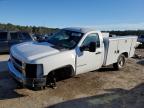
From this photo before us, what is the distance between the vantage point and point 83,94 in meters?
7.44

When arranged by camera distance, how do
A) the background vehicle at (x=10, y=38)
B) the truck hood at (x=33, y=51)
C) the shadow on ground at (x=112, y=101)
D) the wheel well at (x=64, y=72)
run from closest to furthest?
the shadow on ground at (x=112, y=101) < the truck hood at (x=33, y=51) < the wheel well at (x=64, y=72) < the background vehicle at (x=10, y=38)

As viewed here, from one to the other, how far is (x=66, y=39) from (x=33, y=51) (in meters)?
1.66

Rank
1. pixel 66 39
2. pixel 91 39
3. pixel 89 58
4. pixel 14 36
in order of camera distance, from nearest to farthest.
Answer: pixel 89 58 < pixel 66 39 < pixel 91 39 < pixel 14 36

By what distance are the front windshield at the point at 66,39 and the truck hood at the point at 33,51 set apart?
0.47 meters

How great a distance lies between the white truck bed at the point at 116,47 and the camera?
934 cm

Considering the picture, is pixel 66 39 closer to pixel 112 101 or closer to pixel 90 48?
pixel 90 48

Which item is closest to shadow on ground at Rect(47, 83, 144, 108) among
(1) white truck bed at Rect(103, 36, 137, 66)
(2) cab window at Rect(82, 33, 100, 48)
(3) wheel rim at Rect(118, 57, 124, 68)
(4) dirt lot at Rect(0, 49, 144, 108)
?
(4) dirt lot at Rect(0, 49, 144, 108)

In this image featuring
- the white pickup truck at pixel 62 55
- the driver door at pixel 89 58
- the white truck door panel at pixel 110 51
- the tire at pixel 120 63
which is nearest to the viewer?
the white pickup truck at pixel 62 55

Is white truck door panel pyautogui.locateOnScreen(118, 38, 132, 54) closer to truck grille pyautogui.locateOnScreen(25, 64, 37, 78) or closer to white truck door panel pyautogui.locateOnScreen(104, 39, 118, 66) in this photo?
white truck door panel pyautogui.locateOnScreen(104, 39, 118, 66)

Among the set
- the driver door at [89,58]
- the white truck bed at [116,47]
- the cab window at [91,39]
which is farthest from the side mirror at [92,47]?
the white truck bed at [116,47]

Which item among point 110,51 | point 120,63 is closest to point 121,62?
point 120,63

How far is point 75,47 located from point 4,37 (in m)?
9.58

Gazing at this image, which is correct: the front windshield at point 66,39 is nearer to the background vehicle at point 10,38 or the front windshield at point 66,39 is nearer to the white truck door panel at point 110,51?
the white truck door panel at point 110,51

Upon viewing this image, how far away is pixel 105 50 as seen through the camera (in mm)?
9203
